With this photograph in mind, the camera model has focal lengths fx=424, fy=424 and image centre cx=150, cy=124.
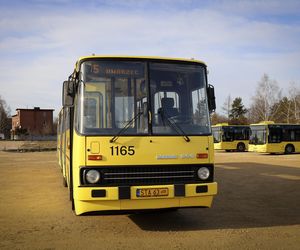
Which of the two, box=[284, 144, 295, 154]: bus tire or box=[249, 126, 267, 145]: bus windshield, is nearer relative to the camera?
box=[249, 126, 267, 145]: bus windshield

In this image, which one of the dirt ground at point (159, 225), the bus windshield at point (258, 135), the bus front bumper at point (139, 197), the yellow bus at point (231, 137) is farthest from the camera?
the yellow bus at point (231, 137)

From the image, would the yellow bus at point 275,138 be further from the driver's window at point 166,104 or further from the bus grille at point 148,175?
the bus grille at point 148,175

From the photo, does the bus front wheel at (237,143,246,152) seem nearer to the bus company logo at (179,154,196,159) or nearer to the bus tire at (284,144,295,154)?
the bus tire at (284,144,295,154)

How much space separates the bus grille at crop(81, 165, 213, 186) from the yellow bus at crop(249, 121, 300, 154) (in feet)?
102

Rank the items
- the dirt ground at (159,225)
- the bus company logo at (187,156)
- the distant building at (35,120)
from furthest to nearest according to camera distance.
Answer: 1. the distant building at (35,120)
2. the bus company logo at (187,156)
3. the dirt ground at (159,225)

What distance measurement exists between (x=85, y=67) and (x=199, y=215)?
4.29 metres

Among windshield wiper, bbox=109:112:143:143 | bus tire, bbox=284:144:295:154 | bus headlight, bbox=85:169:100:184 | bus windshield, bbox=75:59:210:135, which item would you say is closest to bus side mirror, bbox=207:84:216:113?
bus windshield, bbox=75:59:210:135

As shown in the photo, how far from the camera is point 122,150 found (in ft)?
24.4

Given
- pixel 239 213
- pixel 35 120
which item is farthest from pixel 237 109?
pixel 239 213

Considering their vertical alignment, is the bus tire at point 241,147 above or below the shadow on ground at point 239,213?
above

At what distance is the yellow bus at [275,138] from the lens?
3766 centimetres

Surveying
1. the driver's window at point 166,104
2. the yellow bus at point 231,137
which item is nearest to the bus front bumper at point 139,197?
the driver's window at point 166,104

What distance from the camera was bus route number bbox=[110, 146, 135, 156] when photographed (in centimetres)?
742

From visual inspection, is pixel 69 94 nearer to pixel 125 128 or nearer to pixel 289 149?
pixel 125 128
